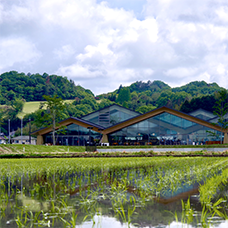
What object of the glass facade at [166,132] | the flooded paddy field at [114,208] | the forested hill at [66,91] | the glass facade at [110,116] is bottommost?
the flooded paddy field at [114,208]

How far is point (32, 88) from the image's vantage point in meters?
173

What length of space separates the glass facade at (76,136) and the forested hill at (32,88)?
11417 centimetres

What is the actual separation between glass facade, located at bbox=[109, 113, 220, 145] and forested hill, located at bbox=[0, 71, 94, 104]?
122912 millimetres

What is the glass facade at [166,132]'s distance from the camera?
49.3 meters

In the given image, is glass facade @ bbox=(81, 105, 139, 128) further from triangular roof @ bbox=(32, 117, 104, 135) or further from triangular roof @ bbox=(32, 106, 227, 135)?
triangular roof @ bbox=(32, 106, 227, 135)

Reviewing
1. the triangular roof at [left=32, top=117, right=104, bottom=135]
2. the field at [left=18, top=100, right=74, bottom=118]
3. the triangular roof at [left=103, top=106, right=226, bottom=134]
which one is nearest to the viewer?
the triangular roof at [left=103, top=106, right=226, bottom=134]

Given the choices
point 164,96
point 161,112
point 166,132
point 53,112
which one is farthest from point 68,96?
point 166,132

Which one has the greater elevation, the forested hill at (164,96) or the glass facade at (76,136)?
the forested hill at (164,96)

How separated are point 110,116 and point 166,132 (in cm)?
1259

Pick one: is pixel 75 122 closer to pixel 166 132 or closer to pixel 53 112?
pixel 53 112

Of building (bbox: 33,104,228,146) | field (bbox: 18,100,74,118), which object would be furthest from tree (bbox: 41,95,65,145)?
field (bbox: 18,100,74,118)

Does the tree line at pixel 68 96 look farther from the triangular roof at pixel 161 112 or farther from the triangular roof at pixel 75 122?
the triangular roof at pixel 161 112

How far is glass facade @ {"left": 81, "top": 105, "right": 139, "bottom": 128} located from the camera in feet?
192

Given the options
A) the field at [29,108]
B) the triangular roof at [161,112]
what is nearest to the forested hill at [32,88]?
the field at [29,108]
